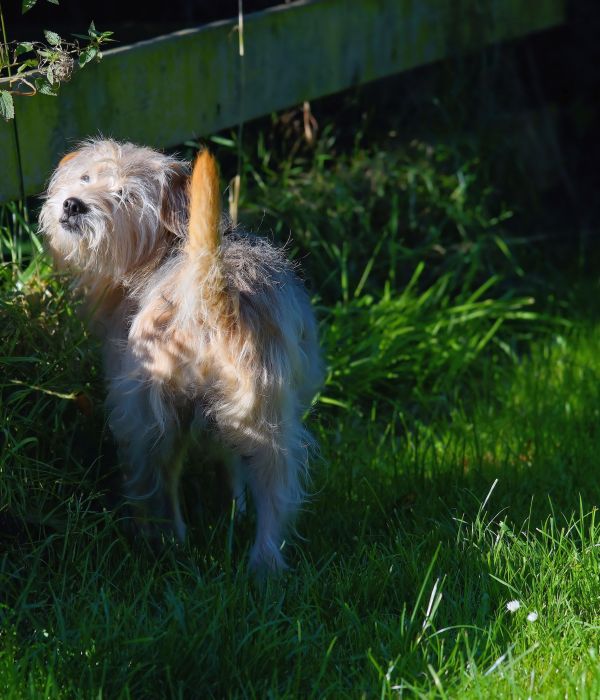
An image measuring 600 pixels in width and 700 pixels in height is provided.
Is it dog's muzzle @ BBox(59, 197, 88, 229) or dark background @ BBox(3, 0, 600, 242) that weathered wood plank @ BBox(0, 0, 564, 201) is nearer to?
dark background @ BBox(3, 0, 600, 242)

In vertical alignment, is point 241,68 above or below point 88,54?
below

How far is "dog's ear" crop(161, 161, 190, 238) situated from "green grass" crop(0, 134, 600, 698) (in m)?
0.44

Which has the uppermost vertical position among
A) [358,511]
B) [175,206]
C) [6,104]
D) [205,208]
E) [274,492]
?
[6,104]

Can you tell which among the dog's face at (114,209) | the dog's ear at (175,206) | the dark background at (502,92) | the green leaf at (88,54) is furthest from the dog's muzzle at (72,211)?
the dark background at (502,92)

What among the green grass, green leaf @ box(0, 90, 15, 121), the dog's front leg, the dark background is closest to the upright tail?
the dog's front leg

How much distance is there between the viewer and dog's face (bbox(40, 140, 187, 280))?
3105 mm

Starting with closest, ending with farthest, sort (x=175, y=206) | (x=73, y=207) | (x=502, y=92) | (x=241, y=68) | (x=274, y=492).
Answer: (x=274, y=492) → (x=73, y=207) → (x=175, y=206) → (x=241, y=68) → (x=502, y=92)

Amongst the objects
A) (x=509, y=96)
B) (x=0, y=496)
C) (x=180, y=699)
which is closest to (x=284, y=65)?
(x=509, y=96)

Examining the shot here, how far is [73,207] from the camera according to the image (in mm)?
3092

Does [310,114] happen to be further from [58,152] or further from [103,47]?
[58,152]

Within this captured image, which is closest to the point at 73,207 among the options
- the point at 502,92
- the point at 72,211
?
the point at 72,211

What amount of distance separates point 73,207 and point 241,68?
54.5 inches

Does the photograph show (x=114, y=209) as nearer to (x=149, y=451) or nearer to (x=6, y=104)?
(x=6, y=104)

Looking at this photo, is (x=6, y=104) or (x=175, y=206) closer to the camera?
(x=6, y=104)
